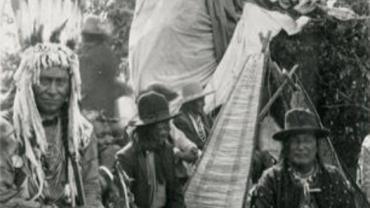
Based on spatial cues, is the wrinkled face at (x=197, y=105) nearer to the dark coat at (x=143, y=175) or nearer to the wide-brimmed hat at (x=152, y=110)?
the wide-brimmed hat at (x=152, y=110)

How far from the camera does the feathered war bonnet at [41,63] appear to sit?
22.3ft

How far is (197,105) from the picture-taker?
1061cm

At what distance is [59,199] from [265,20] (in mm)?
5152

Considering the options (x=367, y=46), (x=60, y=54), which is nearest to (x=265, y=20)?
(x=367, y=46)

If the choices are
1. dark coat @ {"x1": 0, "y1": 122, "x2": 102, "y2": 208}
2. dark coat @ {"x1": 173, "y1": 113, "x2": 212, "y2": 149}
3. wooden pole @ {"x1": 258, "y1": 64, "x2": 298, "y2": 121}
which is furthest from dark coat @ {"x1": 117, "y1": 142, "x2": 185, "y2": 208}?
wooden pole @ {"x1": 258, "y1": 64, "x2": 298, "y2": 121}

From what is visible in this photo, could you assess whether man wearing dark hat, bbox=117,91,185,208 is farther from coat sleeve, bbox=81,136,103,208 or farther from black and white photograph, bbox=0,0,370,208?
coat sleeve, bbox=81,136,103,208

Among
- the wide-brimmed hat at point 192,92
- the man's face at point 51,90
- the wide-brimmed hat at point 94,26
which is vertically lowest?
the wide-brimmed hat at point 192,92

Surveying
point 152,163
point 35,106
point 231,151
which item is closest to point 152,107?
point 152,163

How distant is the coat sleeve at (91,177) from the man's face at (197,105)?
367 centimetres

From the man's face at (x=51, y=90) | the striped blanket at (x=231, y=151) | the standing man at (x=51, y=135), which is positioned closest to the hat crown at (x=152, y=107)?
the striped blanket at (x=231, y=151)

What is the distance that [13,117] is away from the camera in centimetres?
684

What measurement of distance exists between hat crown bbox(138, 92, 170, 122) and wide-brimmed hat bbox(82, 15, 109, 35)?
3.11 m

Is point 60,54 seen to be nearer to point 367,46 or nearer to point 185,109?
point 185,109

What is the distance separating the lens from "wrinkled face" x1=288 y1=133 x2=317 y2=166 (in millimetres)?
8008
